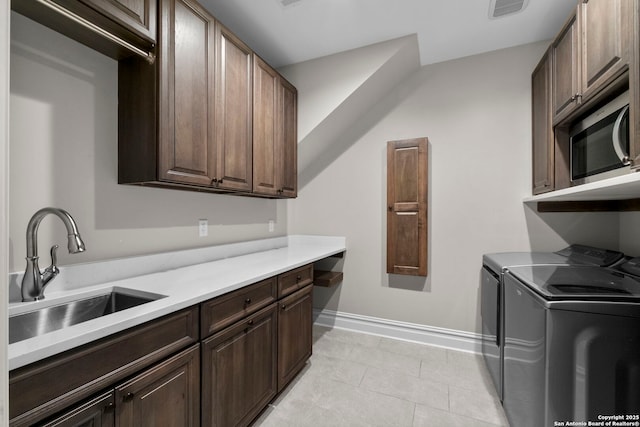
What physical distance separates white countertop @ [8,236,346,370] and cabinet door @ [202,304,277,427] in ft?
0.73

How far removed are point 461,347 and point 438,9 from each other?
2.73 m

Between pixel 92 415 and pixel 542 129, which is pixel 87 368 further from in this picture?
pixel 542 129

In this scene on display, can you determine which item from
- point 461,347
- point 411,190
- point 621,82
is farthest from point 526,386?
point 411,190

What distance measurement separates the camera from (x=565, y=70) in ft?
5.54

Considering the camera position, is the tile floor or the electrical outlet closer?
the tile floor

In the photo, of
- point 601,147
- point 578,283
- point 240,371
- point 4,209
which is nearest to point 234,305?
point 240,371

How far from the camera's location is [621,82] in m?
1.23

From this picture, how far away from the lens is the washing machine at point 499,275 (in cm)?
169

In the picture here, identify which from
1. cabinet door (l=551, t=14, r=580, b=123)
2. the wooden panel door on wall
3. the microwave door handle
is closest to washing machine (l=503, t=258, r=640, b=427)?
the microwave door handle

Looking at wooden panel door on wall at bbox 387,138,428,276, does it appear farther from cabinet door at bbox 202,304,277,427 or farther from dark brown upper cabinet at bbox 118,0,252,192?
dark brown upper cabinet at bbox 118,0,252,192

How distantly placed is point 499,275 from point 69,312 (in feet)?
7.49

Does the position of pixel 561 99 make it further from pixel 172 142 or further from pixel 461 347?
pixel 172 142

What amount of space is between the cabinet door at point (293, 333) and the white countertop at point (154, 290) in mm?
260

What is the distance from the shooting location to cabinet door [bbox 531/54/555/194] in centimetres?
190
